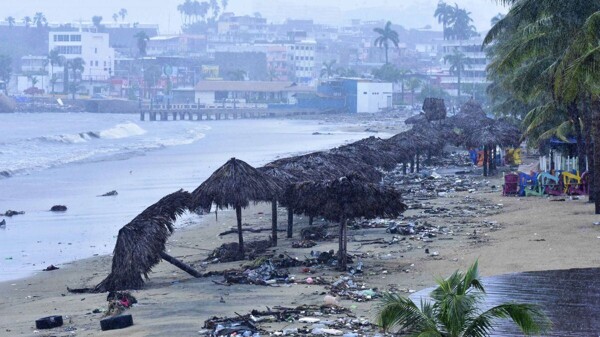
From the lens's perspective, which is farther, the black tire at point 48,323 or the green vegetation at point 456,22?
the green vegetation at point 456,22

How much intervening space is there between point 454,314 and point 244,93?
136734mm

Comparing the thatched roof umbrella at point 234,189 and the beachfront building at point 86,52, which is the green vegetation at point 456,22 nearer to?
the beachfront building at point 86,52

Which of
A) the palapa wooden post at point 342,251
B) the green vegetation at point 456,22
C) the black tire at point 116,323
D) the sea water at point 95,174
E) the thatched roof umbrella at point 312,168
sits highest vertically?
the green vegetation at point 456,22

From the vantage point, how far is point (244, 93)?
146 m

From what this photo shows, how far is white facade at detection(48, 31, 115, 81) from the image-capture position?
186 metres

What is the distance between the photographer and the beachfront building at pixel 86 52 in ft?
604

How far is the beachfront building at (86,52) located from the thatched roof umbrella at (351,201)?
542 feet

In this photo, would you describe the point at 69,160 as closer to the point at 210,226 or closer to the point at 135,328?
the point at 210,226

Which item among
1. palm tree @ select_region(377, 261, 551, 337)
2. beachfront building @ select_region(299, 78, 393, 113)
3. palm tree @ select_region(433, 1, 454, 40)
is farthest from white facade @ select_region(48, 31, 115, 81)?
palm tree @ select_region(377, 261, 551, 337)

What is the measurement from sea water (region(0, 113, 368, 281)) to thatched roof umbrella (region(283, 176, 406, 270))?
263 inches

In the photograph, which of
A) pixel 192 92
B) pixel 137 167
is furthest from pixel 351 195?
pixel 192 92

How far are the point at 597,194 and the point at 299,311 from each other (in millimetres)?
10503

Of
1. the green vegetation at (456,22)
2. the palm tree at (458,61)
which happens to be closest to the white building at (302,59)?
the green vegetation at (456,22)

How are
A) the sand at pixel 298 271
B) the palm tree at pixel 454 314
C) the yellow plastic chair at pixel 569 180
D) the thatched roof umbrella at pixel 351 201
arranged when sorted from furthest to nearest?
the yellow plastic chair at pixel 569 180 < the thatched roof umbrella at pixel 351 201 < the sand at pixel 298 271 < the palm tree at pixel 454 314
